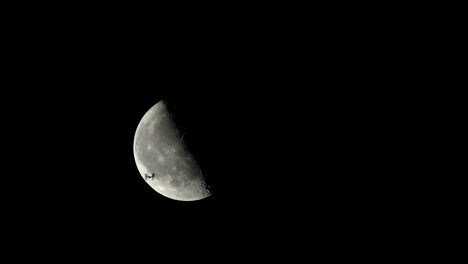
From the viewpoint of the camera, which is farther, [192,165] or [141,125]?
[141,125]

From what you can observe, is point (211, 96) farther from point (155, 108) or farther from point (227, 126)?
point (155, 108)

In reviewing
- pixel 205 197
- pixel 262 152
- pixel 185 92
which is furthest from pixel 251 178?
pixel 185 92

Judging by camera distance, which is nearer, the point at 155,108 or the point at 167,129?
the point at 167,129

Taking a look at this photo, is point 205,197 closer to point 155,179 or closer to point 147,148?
point 155,179

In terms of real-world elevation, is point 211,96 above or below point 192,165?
above

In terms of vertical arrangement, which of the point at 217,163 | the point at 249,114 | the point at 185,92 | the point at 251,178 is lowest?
the point at 251,178

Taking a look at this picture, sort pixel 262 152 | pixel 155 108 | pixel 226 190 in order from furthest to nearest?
pixel 155 108 < pixel 226 190 < pixel 262 152

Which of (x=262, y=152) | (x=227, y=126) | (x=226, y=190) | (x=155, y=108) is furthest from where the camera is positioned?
(x=155, y=108)

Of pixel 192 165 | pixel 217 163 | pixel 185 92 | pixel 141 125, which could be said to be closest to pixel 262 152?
pixel 217 163

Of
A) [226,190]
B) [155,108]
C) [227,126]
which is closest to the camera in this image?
[227,126]
